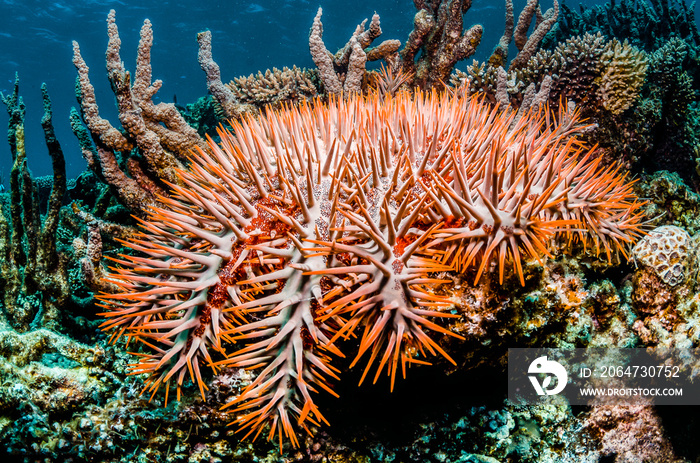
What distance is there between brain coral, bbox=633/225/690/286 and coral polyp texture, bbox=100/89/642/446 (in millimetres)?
435

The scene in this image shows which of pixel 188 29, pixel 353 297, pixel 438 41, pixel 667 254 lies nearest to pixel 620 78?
pixel 438 41

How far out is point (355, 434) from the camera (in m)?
2.57

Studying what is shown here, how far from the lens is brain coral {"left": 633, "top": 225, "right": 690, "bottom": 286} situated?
2.60 m

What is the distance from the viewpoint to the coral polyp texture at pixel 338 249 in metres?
1.77

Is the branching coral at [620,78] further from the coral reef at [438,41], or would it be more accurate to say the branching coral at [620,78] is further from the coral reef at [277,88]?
the coral reef at [277,88]

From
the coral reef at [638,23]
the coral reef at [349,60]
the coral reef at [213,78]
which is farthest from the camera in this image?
the coral reef at [638,23]

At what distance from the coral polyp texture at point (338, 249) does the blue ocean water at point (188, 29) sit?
4895 centimetres

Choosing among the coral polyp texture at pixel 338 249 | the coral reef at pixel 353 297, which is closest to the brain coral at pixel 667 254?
the coral reef at pixel 353 297

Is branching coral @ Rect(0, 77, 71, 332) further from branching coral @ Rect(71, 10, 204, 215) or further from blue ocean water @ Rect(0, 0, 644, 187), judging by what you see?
blue ocean water @ Rect(0, 0, 644, 187)

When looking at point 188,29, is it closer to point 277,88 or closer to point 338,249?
point 277,88

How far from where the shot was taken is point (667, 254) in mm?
2611

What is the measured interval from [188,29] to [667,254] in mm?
58250

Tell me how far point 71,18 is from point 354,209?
5775 cm

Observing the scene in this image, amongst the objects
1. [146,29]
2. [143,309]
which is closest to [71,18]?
[146,29]
